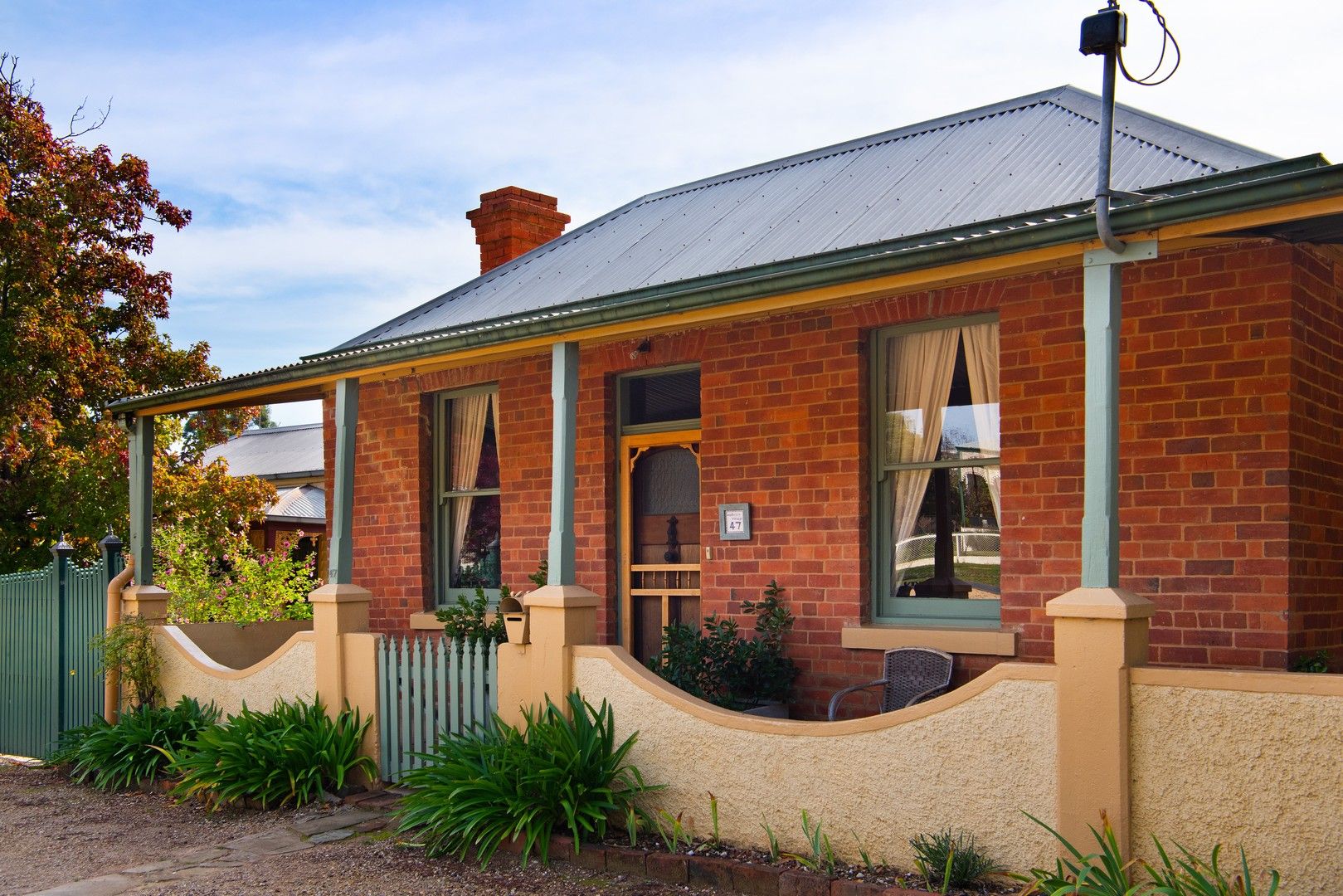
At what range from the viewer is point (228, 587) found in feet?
40.6

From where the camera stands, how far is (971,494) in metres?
7.75

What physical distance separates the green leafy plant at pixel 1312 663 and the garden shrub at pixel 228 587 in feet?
28.1

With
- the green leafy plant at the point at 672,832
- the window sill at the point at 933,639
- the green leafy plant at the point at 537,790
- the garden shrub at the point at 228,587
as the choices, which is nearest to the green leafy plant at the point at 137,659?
the garden shrub at the point at 228,587

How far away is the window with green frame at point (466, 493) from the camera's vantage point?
→ 10.5 meters

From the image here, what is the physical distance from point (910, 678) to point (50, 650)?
25.2ft

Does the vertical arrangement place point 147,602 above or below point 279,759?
above

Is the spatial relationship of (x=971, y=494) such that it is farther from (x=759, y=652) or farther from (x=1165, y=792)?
(x=1165, y=792)

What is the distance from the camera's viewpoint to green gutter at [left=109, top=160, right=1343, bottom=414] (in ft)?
16.2

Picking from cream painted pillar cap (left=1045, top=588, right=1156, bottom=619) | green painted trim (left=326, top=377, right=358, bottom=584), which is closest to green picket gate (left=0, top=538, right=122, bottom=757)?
green painted trim (left=326, top=377, right=358, bottom=584)

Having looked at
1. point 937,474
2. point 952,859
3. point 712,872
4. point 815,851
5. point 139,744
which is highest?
point 937,474

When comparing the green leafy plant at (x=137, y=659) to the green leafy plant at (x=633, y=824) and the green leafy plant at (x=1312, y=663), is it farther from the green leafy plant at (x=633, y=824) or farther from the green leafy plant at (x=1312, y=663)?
the green leafy plant at (x=1312, y=663)

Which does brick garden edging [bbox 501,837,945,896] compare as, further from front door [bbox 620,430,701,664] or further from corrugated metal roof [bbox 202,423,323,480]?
corrugated metal roof [bbox 202,423,323,480]

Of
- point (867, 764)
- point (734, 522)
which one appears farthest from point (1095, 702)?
point (734, 522)

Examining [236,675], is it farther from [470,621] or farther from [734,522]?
[734,522]
